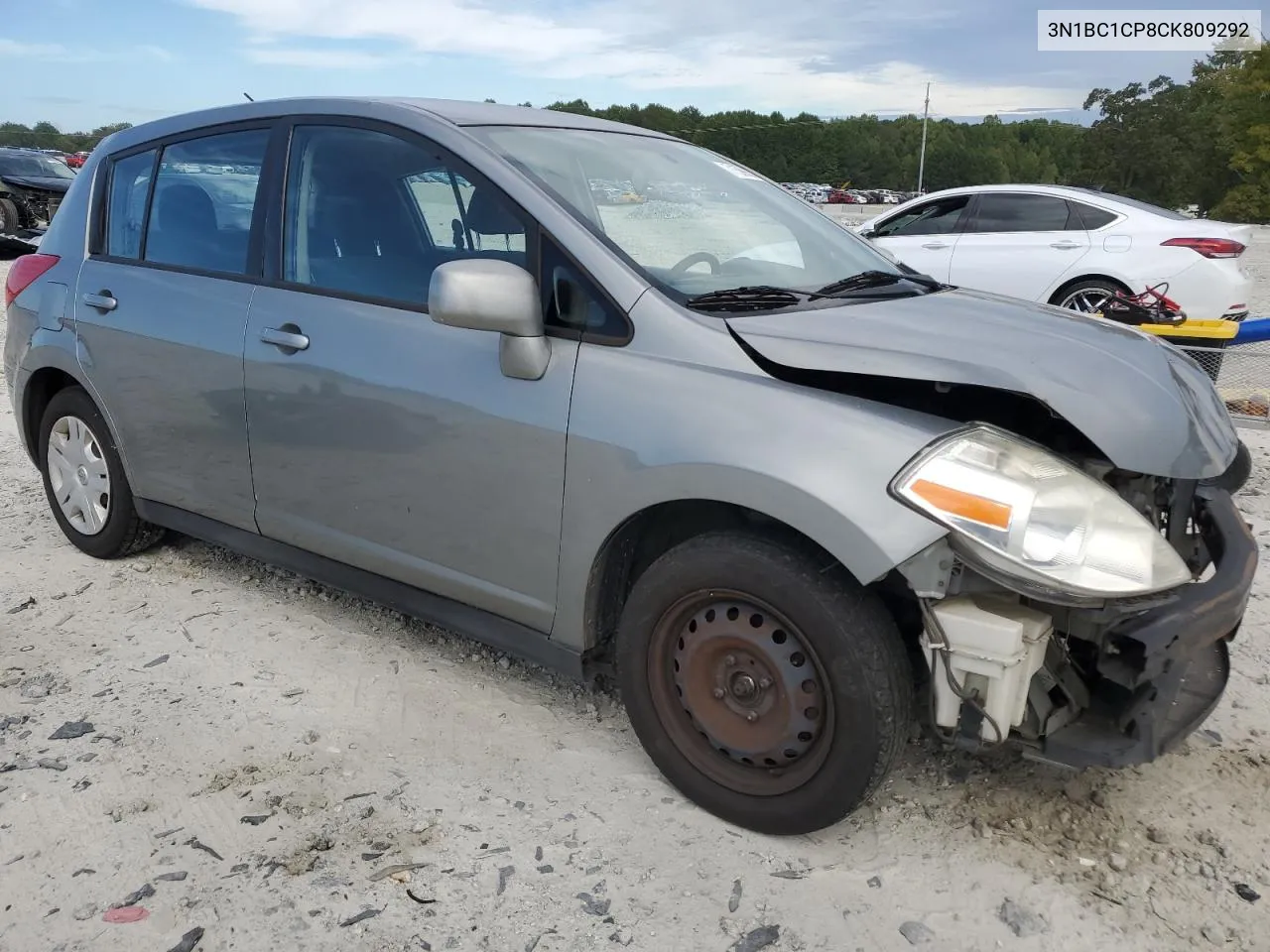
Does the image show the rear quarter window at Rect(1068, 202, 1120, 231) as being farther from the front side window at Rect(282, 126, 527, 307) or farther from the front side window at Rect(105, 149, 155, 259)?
the front side window at Rect(105, 149, 155, 259)

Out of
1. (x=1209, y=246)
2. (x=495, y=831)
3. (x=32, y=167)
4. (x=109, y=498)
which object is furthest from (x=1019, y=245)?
(x=32, y=167)

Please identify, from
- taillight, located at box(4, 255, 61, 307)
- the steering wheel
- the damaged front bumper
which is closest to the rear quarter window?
the steering wheel

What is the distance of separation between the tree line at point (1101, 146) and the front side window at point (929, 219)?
7315mm

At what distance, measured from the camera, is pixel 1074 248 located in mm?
9227

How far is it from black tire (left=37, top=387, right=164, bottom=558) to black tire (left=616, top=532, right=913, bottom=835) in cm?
257

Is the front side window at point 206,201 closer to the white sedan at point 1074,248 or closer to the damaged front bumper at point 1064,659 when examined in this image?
the damaged front bumper at point 1064,659

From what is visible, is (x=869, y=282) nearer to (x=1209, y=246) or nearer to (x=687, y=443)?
(x=687, y=443)

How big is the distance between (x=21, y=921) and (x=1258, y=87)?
62028mm

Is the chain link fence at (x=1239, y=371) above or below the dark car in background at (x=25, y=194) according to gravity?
below

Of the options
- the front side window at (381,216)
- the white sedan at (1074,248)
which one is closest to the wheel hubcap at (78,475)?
the front side window at (381,216)

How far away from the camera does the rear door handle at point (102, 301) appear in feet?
12.7

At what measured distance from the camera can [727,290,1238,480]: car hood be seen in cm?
222

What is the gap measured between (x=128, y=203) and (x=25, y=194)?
16.8 m

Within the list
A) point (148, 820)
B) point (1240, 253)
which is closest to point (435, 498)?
point (148, 820)
